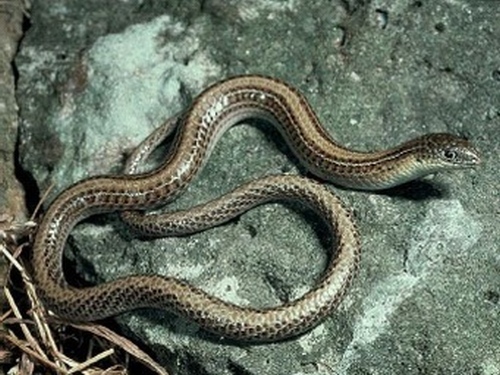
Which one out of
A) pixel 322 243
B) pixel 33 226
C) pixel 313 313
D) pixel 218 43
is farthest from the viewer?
pixel 218 43

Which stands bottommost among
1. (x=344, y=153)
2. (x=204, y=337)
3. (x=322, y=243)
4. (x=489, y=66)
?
(x=204, y=337)

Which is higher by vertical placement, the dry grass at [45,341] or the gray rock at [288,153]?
the gray rock at [288,153]

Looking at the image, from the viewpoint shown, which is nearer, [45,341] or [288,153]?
[45,341]

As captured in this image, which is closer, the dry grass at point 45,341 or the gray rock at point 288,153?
the gray rock at point 288,153

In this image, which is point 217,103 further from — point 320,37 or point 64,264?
point 64,264

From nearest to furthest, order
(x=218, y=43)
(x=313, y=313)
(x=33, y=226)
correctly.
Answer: (x=313, y=313) < (x=33, y=226) < (x=218, y=43)

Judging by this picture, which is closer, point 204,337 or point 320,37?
point 204,337

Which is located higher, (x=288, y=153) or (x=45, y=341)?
(x=288, y=153)

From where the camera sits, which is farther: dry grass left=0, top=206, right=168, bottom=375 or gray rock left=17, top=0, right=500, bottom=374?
dry grass left=0, top=206, right=168, bottom=375

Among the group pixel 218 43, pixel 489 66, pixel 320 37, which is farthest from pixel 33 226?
pixel 489 66

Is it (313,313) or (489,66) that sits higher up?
(489,66)

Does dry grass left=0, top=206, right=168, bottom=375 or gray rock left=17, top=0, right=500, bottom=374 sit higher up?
gray rock left=17, top=0, right=500, bottom=374
